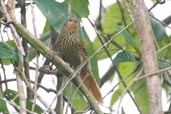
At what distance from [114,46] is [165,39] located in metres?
0.35

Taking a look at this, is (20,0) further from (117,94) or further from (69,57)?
(117,94)

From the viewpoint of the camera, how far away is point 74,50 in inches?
82.4

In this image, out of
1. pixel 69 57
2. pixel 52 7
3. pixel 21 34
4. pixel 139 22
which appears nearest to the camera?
pixel 139 22

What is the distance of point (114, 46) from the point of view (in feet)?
9.32

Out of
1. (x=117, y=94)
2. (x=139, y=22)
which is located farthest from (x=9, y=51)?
(x=117, y=94)

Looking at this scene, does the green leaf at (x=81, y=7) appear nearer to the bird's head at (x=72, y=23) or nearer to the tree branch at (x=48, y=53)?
the bird's head at (x=72, y=23)

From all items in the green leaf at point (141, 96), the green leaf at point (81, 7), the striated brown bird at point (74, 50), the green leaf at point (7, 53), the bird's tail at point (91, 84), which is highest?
the green leaf at point (81, 7)

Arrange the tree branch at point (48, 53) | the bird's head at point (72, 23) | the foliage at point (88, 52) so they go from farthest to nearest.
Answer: the bird's head at point (72, 23), the foliage at point (88, 52), the tree branch at point (48, 53)

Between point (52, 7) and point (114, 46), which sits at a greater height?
point (52, 7)

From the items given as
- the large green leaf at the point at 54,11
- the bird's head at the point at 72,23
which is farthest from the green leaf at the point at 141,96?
the large green leaf at the point at 54,11

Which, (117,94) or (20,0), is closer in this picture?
(20,0)

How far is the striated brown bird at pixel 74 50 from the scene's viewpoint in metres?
2.02

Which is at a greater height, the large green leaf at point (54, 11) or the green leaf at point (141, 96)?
the large green leaf at point (54, 11)

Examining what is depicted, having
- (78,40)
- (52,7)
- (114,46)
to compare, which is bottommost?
(114,46)
